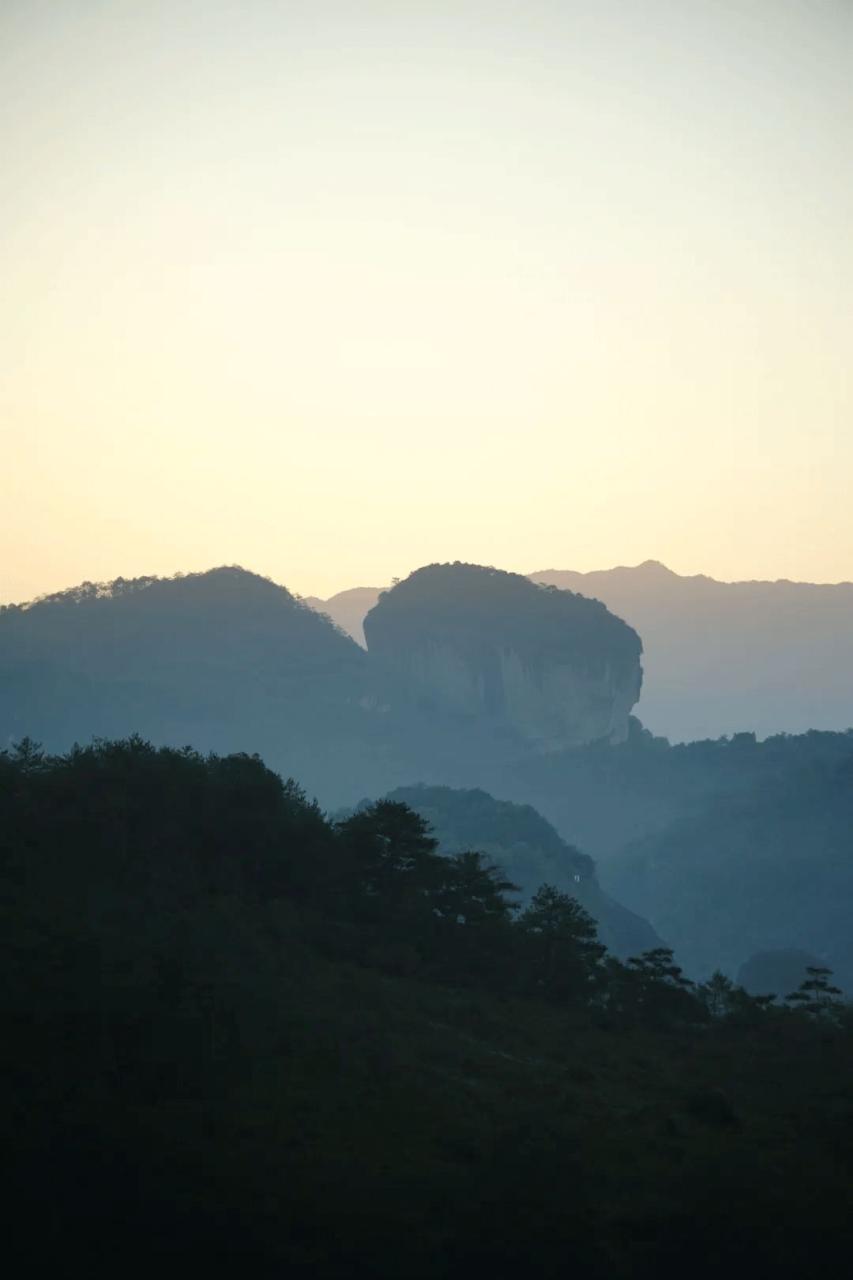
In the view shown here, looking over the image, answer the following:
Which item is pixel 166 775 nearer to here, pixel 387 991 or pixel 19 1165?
pixel 387 991

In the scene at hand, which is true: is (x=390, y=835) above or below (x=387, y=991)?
above

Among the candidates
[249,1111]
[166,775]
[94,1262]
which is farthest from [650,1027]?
[94,1262]

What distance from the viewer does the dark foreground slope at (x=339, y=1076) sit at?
20.2 meters

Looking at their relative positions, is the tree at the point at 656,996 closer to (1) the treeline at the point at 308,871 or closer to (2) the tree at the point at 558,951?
(1) the treeline at the point at 308,871

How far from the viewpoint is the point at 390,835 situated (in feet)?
196

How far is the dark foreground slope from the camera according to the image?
2016cm

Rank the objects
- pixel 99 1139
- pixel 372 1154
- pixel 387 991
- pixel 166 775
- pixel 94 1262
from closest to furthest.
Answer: pixel 94 1262
pixel 99 1139
pixel 372 1154
pixel 387 991
pixel 166 775

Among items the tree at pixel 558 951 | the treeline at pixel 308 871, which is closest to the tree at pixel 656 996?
the treeline at pixel 308 871

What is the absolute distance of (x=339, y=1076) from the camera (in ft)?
99.0

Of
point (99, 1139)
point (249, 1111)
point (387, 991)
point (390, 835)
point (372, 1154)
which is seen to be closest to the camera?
point (99, 1139)

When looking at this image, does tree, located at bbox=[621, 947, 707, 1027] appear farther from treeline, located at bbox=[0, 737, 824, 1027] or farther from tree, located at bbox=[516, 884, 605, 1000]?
tree, located at bbox=[516, 884, 605, 1000]

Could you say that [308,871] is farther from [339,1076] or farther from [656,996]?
[339,1076]

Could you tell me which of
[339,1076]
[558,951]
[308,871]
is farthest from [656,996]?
[339,1076]

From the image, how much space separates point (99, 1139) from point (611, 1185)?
9.73m
